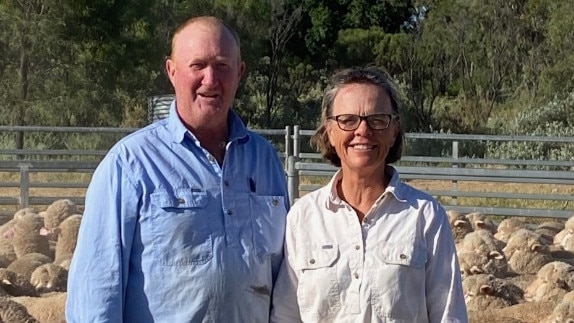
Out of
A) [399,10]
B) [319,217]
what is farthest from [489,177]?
[399,10]

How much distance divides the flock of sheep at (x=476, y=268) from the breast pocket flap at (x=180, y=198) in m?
3.18

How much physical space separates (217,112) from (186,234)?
38 cm

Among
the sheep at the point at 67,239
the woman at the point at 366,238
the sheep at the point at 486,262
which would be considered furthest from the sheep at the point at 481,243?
the woman at the point at 366,238

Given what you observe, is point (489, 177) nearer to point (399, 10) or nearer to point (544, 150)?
point (544, 150)

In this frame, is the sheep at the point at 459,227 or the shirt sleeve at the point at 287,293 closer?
the shirt sleeve at the point at 287,293

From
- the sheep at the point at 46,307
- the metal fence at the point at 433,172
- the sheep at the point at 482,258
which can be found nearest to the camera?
the sheep at the point at 46,307

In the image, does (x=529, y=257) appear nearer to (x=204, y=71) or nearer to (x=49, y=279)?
(x=49, y=279)

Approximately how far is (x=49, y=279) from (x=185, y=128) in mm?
4993

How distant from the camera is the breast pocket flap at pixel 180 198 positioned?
2945mm

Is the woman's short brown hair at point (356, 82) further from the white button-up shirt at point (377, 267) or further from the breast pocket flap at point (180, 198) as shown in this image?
the breast pocket flap at point (180, 198)

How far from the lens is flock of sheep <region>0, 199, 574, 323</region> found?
22.5 feet

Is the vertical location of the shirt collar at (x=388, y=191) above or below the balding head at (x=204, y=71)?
below

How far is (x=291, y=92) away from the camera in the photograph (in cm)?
2733

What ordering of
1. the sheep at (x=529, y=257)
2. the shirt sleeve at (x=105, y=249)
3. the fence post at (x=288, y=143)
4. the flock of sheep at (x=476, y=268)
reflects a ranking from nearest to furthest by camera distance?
the shirt sleeve at (x=105, y=249)
the flock of sheep at (x=476, y=268)
the sheep at (x=529, y=257)
the fence post at (x=288, y=143)
